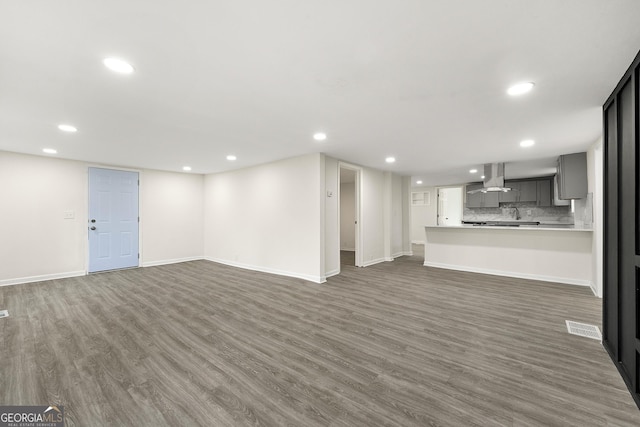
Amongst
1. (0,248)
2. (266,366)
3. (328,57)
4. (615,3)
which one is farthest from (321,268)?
(0,248)

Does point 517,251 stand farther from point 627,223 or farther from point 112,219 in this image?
point 112,219

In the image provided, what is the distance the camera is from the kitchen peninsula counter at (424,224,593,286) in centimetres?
473

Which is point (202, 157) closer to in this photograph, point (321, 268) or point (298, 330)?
point (321, 268)

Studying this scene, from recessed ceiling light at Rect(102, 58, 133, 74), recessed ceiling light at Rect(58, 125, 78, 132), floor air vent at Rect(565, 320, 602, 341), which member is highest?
recessed ceiling light at Rect(102, 58, 133, 74)

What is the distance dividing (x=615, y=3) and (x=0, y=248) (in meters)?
8.19

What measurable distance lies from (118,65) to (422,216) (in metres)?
10.9

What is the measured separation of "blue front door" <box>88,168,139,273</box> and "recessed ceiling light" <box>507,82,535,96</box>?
734 cm

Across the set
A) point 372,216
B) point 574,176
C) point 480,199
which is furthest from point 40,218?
point 480,199

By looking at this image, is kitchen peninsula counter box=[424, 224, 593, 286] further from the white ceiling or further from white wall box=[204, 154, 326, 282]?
white wall box=[204, 154, 326, 282]

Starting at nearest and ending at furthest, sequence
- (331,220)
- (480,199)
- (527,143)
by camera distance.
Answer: (527,143), (331,220), (480,199)

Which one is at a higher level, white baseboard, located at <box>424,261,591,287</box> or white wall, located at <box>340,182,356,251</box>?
white wall, located at <box>340,182,356,251</box>

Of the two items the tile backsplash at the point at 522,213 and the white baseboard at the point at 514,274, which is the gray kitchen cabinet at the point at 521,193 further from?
the white baseboard at the point at 514,274

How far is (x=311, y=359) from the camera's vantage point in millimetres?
2277

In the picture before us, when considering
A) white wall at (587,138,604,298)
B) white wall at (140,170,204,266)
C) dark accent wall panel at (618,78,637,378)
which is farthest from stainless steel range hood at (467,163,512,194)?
white wall at (140,170,204,266)
